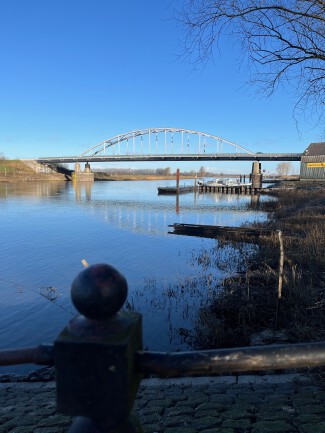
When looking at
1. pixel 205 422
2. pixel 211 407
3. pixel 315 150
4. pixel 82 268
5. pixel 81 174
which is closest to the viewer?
pixel 205 422

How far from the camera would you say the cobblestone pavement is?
3.55 m

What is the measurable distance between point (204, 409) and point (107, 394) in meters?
3.35

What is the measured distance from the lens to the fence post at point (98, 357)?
3.76 feet

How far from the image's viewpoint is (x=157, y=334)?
8250mm

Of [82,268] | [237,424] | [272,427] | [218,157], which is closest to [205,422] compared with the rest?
[237,424]

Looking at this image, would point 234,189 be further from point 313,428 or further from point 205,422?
point 313,428

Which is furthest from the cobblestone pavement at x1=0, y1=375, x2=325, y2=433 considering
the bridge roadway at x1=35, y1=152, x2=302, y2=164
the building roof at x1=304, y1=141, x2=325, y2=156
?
the bridge roadway at x1=35, y1=152, x2=302, y2=164

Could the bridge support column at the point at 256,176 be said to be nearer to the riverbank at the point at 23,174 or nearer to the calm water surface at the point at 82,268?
the calm water surface at the point at 82,268

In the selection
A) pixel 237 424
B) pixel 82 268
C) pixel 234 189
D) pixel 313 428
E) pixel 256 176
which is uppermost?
pixel 256 176

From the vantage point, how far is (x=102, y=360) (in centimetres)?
114

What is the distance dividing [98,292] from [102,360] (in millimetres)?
220

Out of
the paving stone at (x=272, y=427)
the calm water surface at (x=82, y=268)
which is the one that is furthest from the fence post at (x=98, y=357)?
the calm water surface at (x=82, y=268)

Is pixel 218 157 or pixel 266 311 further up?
pixel 218 157

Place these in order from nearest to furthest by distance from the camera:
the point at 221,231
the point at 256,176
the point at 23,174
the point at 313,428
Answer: the point at 313,428
the point at 221,231
the point at 256,176
the point at 23,174
